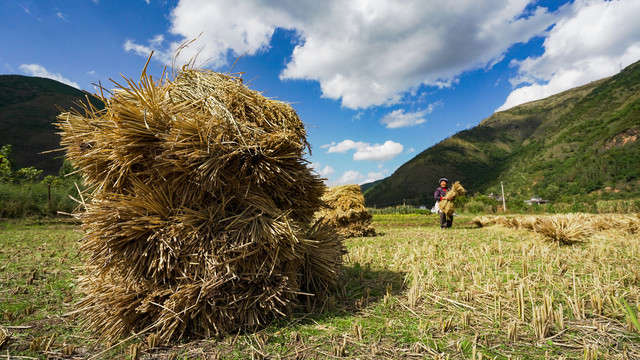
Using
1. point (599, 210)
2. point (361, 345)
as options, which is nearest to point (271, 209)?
point (361, 345)

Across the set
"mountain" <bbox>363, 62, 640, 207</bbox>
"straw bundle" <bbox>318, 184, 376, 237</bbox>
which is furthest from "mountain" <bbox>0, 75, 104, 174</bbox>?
"mountain" <bbox>363, 62, 640, 207</bbox>

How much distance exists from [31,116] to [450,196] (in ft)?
404

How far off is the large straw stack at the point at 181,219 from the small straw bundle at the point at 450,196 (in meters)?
9.21

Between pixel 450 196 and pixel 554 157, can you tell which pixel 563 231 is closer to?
pixel 450 196

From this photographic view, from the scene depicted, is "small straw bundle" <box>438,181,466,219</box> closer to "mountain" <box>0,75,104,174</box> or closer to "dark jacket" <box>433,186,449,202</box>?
"dark jacket" <box>433,186,449,202</box>

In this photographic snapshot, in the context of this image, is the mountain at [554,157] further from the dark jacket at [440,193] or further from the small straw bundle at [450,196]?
the small straw bundle at [450,196]

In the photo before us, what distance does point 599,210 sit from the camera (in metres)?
15.3

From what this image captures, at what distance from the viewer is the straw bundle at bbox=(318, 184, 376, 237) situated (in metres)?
9.73

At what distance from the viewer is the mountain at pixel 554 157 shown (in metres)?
48.1

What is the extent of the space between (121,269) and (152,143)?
1.17m

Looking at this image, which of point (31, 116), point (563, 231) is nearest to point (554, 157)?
point (563, 231)

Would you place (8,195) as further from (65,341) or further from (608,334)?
(608,334)

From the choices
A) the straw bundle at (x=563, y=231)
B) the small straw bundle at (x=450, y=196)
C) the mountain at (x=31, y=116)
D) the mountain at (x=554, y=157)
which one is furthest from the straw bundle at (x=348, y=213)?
the mountain at (x=31, y=116)

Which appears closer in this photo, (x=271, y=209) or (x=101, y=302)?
(x=101, y=302)
